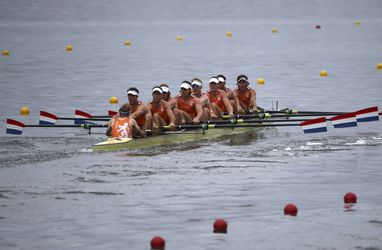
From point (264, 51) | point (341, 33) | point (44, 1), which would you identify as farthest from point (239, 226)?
point (44, 1)

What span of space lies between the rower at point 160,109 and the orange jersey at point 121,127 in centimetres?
173

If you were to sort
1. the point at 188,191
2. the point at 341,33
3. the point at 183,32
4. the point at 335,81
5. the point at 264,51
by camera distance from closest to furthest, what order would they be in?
the point at 188,191
the point at 335,81
the point at 264,51
the point at 341,33
the point at 183,32

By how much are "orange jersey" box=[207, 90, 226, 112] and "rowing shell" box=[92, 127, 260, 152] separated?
1072 millimetres

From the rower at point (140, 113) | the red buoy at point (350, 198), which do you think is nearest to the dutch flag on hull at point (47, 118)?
the rower at point (140, 113)

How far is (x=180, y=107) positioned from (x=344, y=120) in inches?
170

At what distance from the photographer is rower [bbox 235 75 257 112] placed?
30.9 meters

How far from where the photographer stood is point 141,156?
2444 centimetres

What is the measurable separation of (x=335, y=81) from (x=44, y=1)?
63423 mm

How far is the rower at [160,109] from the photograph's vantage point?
26.5m

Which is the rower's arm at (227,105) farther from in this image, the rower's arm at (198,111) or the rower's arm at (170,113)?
the rower's arm at (170,113)

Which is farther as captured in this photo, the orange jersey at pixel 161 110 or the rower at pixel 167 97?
the rower at pixel 167 97

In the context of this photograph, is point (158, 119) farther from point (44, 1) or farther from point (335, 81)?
point (44, 1)

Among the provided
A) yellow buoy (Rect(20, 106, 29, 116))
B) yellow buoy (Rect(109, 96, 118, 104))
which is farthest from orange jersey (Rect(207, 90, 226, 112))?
yellow buoy (Rect(109, 96, 118, 104))

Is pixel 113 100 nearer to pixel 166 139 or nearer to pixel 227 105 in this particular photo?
pixel 227 105
